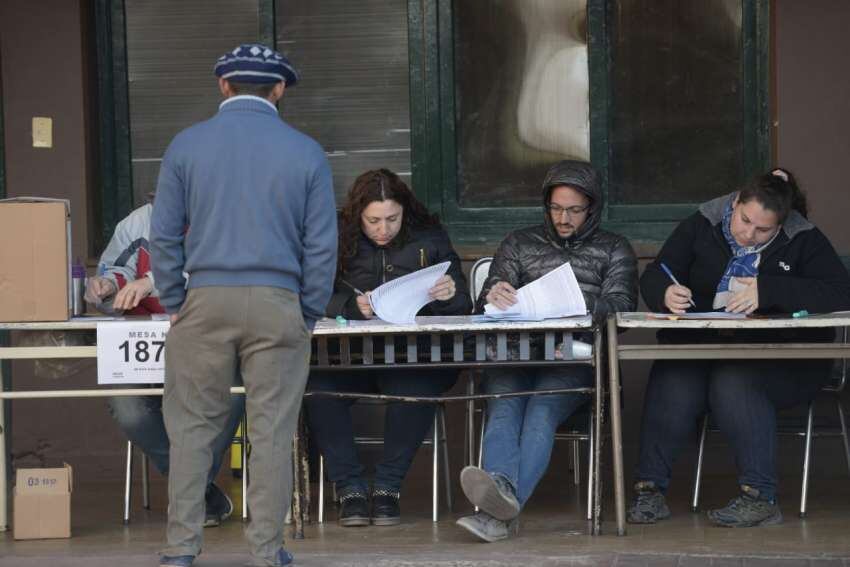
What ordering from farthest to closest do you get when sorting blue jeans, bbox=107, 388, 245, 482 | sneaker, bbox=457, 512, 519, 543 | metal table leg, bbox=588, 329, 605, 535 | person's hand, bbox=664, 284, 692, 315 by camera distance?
blue jeans, bbox=107, 388, 245, 482, person's hand, bbox=664, 284, 692, 315, metal table leg, bbox=588, 329, 605, 535, sneaker, bbox=457, 512, 519, 543

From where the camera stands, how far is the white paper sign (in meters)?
6.09

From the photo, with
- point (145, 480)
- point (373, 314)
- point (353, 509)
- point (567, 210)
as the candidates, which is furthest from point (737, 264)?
point (145, 480)

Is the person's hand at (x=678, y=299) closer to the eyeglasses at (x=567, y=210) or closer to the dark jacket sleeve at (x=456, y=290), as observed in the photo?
the eyeglasses at (x=567, y=210)

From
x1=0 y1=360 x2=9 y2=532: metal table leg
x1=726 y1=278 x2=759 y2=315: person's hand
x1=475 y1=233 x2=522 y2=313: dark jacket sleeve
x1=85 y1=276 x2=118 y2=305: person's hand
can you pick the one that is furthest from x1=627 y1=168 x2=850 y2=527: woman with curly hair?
x1=0 y1=360 x2=9 y2=532: metal table leg

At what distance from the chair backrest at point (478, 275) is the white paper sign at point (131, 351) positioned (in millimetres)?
1624

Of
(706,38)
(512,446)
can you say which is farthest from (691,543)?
(706,38)

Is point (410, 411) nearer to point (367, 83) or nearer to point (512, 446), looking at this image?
point (512, 446)

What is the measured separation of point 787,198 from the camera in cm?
630

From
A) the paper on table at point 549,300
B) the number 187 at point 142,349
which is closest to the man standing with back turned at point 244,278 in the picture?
the number 187 at point 142,349

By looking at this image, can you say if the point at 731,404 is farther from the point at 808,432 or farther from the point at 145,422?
the point at 145,422

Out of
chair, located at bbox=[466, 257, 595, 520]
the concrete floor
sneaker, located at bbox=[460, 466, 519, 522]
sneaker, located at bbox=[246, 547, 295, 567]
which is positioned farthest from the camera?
chair, located at bbox=[466, 257, 595, 520]

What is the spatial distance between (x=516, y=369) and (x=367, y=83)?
7.44 ft

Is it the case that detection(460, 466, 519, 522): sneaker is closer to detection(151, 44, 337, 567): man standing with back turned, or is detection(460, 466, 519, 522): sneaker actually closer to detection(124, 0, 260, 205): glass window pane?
detection(151, 44, 337, 567): man standing with back turned

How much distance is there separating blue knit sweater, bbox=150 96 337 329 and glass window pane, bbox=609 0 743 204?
116 inches
